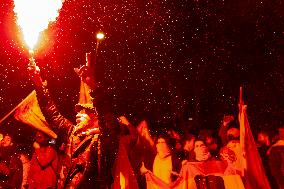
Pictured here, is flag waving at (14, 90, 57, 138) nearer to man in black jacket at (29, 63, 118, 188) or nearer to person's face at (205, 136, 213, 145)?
man in black jacket at (29, 63, 118, 188)

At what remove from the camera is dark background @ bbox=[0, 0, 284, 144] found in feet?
63.5

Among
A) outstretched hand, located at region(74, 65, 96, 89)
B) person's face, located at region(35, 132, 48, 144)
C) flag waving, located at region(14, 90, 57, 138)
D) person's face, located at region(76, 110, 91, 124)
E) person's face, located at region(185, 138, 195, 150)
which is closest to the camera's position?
outstretched hand, located at region(74, 65, 96, 89)

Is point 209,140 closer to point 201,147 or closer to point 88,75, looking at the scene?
point 201,147

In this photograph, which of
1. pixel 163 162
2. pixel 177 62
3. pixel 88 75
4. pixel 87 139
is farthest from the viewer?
pixel 177 62

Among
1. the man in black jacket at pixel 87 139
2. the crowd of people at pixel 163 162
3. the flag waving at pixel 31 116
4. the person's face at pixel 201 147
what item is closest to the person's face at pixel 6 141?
the crowd of people at pixel 163 162

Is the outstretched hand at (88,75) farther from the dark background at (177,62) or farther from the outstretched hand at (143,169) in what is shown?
the dark background at (177,62)

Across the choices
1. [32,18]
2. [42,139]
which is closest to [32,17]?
[32,18]

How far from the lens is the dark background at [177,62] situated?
19.4 m

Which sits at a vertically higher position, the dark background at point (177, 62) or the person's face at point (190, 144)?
the dark background at point (177, 62)

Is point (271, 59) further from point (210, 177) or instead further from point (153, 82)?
point (210, 177)

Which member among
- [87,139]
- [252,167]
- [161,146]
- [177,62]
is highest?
[177,62]

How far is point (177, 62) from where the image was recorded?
21.3 metres

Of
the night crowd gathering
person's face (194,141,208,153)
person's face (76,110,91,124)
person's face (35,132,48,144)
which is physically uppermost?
the night crowd gathering

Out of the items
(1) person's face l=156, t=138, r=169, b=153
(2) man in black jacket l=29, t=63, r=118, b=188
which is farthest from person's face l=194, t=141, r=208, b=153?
(2) man in black jacket l=29, t=63, r=118, b=188
